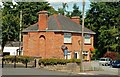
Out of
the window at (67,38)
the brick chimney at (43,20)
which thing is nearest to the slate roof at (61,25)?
the window at (67,38)

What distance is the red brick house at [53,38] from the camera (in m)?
47.1

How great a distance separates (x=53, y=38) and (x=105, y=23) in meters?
27.9

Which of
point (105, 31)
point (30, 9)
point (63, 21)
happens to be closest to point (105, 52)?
point (105, 31)

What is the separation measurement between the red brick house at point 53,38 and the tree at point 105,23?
15.7m

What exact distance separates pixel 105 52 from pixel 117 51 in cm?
865

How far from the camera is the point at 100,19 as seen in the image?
73.1m

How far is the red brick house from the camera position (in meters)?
47.1

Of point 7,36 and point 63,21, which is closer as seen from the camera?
point 63,21

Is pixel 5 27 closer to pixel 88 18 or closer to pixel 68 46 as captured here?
pixel 68 46

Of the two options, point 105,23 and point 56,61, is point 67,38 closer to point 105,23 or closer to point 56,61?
point 56,61

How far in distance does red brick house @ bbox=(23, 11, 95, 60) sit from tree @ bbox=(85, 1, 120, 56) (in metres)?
15.7

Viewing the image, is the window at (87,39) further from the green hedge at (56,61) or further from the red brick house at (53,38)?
the green hedge at (56,61)

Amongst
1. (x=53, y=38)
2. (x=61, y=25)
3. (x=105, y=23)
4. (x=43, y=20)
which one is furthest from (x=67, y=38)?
(x=105, y=23)

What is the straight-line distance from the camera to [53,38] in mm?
47281
